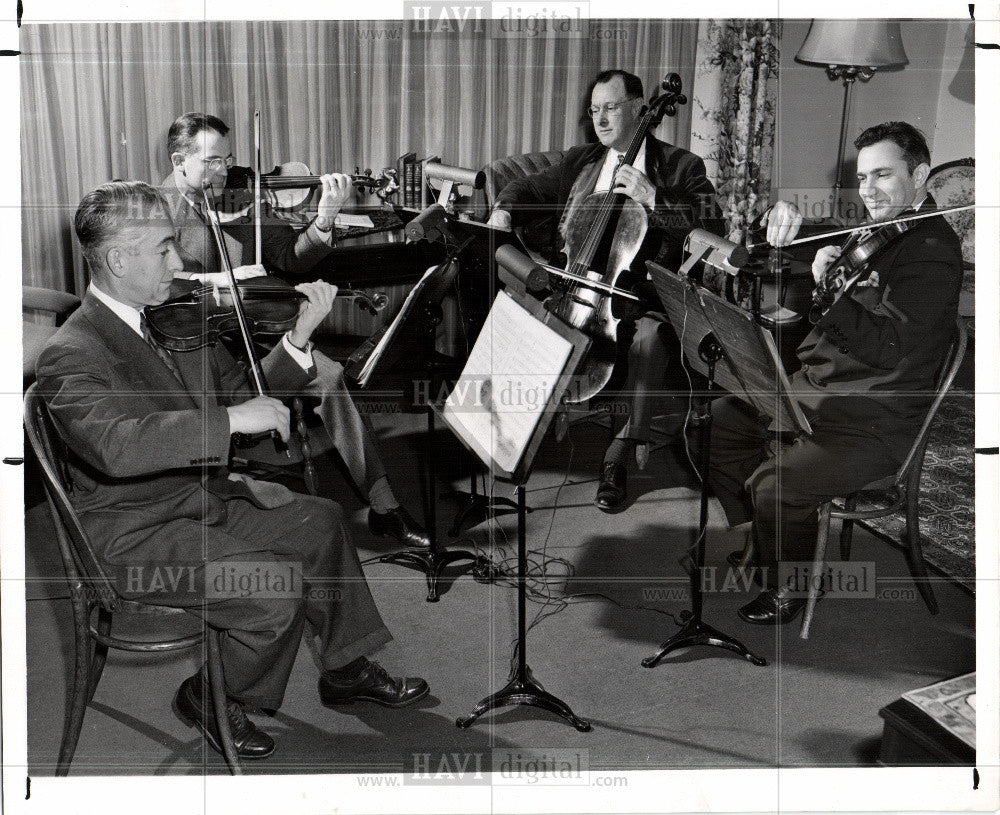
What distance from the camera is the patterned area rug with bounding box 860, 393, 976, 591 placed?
286 cm

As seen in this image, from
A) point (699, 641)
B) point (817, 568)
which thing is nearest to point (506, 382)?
point (699, 641)

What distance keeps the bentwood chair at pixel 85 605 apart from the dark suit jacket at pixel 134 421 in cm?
5

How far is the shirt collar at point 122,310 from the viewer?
2.68 m

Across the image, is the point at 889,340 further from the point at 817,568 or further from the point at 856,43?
the point at 856,43

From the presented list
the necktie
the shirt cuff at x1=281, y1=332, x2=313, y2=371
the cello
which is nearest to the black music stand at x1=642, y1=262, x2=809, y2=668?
the cello

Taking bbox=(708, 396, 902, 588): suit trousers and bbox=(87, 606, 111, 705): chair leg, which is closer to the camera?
bbox=(87, 606, 111, 705): chair leg

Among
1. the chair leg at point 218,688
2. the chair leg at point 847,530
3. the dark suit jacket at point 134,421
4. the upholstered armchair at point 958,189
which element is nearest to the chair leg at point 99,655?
the dark suit jacket at point 134,421

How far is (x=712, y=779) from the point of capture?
109 inches

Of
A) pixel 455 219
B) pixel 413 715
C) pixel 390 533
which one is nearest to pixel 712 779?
pixel 413 715

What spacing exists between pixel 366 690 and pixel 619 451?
3.08 feet

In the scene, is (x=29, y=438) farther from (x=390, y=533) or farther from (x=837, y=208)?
(x=837, y=208)

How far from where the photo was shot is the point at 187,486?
8.82 ft

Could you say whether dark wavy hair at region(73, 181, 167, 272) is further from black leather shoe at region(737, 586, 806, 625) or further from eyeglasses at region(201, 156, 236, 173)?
black leather shoe at region(737, 586, 806, 625)

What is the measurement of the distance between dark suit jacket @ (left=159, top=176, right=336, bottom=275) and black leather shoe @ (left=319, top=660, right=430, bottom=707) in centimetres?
109
